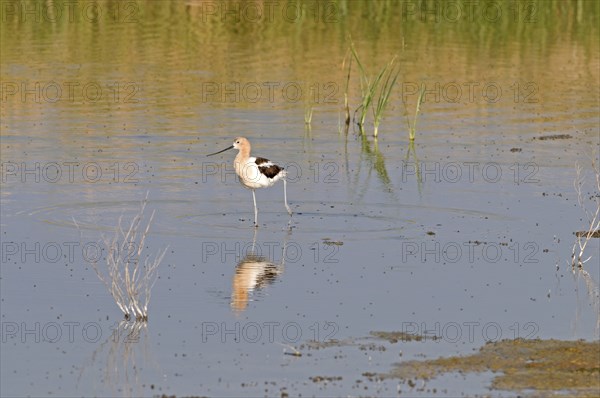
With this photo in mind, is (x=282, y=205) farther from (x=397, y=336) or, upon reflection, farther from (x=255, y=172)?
(x=397, y=336)

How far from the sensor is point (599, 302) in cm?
1792

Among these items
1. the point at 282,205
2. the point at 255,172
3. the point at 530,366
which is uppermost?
the point at 255,172

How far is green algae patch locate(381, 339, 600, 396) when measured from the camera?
45.3 feet

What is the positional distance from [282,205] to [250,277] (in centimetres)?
563

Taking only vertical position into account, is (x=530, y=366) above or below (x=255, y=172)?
below

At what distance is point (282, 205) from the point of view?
24688mm

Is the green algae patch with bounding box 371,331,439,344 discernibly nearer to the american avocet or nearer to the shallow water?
the shallow water

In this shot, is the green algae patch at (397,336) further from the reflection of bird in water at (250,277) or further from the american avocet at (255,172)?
the american avocet at (255,172)

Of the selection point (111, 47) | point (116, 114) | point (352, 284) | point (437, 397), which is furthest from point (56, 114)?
point (437, 397)

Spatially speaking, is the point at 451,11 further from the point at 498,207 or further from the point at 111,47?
the point at 498,207

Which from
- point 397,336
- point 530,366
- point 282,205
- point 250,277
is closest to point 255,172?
point 282,205

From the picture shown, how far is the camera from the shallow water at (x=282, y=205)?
1549cm

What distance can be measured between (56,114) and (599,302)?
20.5 meters

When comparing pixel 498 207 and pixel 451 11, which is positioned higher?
pixel 451 11
